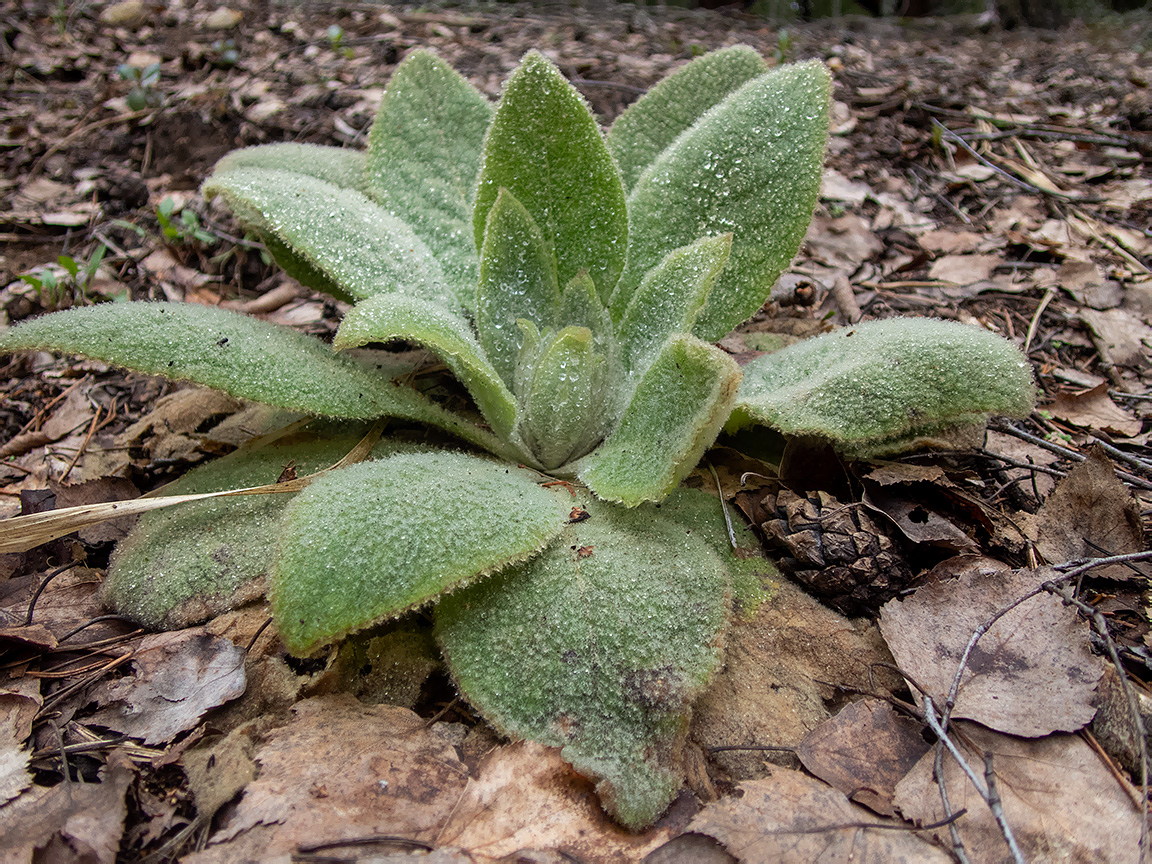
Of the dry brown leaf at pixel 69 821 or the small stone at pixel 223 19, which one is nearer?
the dry brown leaf at pixel 69 821

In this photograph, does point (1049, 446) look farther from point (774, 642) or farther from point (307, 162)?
point (307, 162)

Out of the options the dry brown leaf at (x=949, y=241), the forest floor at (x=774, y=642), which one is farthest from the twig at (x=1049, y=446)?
the dry brown leaf at (x=949, y=241)

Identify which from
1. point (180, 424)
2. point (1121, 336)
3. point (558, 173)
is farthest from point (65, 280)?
point (1121, 336)

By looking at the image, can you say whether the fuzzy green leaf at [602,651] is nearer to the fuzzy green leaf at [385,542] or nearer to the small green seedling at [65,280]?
the fuzzy green leaf at [385,542]

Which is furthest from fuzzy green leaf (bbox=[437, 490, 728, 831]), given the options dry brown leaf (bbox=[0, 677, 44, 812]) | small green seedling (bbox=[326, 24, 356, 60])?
small green seedling (bbox=[326, 24, 356, 60])

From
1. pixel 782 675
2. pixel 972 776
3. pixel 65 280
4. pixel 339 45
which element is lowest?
pixel 782 675

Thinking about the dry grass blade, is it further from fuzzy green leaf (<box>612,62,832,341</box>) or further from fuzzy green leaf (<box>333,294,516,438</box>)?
fuzzy green leaf (<box>612,62,832,341</box>)
